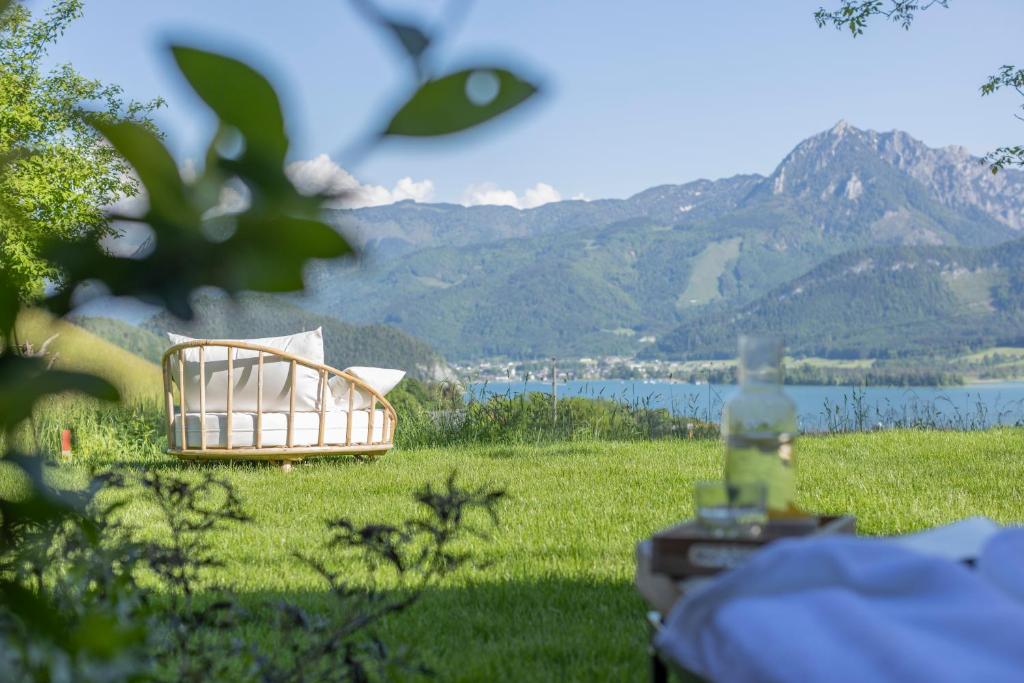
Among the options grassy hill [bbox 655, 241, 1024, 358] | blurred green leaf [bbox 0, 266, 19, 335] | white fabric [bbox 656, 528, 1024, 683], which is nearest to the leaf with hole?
blurred green leaf [bbox 0, 266, 19, 335]

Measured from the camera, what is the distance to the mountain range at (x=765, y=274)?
364ft

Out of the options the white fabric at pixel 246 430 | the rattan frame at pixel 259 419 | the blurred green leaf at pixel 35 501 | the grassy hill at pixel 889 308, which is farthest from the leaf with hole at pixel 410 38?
the grassy hill at pixel 889 308

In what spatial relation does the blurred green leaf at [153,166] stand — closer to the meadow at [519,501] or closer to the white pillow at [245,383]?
the meadow at [519,501]

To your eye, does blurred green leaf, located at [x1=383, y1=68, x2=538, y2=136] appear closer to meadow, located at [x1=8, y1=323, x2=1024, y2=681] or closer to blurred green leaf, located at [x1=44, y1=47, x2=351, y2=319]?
blurred green leaf, located at [x1=44, y1=47, x2=351, y2=319]

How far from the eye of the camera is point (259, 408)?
20.8ft

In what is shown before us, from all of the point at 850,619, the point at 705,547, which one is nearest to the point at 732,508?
the point at 705,547

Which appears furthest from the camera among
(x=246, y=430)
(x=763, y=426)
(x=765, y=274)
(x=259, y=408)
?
(x=765, y=274)

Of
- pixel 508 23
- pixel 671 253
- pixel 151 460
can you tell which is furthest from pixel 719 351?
pixel 508 23

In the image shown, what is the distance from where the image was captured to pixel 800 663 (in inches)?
38.3

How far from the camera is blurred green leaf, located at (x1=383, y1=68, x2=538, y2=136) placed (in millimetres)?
311

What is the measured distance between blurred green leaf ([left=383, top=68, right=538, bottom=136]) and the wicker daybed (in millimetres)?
6217

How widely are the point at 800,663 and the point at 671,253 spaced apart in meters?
164

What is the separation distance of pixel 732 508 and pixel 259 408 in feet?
17.7

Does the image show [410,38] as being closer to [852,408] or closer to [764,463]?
[764,463]
